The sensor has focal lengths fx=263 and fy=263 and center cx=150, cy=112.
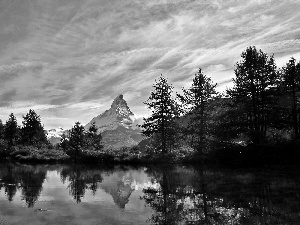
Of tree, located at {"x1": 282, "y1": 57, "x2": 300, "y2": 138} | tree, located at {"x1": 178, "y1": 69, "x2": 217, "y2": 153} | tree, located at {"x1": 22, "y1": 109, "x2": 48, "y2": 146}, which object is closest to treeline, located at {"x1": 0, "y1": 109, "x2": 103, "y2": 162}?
tree, located at {"x1": 22, "y1": 109, "x2": 48, "y2": 146}

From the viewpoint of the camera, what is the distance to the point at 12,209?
10.5 m

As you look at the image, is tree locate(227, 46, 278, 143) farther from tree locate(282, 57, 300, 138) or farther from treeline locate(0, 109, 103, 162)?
treeline locate(0, 109, 103, 162)

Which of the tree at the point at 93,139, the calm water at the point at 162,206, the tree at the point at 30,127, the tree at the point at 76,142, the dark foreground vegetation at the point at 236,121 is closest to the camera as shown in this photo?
the calm water at the point at 162,206

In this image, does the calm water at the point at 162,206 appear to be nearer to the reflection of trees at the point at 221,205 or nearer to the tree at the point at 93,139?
the reflection of trees at the point at 221,205

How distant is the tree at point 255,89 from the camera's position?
109ft

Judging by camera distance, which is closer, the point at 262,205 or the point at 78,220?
the point at 78,220

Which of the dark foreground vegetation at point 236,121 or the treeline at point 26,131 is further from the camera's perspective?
the treeline at point 26,131

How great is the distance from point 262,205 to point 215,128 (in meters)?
24.6

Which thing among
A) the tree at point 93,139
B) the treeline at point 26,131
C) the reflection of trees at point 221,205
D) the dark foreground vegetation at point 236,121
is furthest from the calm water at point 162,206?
the treeline at point 26,131

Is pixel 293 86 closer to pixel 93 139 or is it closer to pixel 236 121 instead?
pixel 236 121

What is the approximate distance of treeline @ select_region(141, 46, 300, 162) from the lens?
109ft

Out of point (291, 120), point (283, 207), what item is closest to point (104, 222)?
point (283, 207)

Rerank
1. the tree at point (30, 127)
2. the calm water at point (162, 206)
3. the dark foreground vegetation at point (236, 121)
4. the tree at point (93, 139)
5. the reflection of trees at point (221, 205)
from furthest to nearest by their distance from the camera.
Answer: the tree at point (30, 127)
the tree at point (93, 139)
the dark foreground vegetation at point (236, 121)
the calm water at point (162, 206)
the reflection of trees at point (221, 205)

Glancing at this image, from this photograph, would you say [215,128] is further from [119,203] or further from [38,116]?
[38,116]
